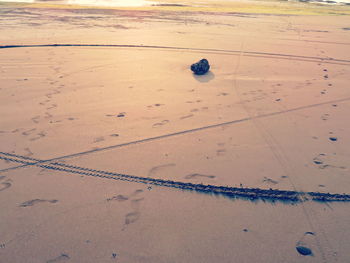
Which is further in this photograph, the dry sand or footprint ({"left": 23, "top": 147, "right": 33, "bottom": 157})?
footprint ({"left": 23, "top": 147, "right": 33, "bottom": 157})

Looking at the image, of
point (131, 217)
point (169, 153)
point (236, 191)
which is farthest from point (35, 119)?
point (236, 191)

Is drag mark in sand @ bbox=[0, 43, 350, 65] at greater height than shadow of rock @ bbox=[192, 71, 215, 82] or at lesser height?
greater

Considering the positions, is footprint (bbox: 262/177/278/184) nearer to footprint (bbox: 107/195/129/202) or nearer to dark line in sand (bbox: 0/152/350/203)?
dark line in sand (bbox: 0/152/350/203)

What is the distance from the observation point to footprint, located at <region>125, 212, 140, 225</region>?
2.74 metres

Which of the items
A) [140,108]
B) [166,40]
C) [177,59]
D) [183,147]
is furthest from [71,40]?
[183,147]

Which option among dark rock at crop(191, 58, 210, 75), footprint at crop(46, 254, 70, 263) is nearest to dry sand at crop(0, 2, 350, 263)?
footprint at crop(46, 254, 70, 263)

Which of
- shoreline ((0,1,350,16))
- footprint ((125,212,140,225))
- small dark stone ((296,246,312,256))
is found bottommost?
small dark stone ((296,246,312,256))

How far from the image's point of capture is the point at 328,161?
3.66m

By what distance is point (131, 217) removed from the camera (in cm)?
278

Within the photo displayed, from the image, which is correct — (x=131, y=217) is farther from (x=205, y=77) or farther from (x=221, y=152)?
(x=205, y=77)

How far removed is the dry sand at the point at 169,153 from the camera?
8.37 ft

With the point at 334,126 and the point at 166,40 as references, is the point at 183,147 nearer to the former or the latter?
the point at 334,126

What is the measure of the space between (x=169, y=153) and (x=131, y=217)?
3.88ft

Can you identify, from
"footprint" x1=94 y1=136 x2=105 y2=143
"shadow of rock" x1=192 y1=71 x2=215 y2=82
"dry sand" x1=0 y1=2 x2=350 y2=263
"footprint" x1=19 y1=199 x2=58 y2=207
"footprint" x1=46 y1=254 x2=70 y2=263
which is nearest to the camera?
"footprint" x1=46 y1=254 x2=70 y2=263
